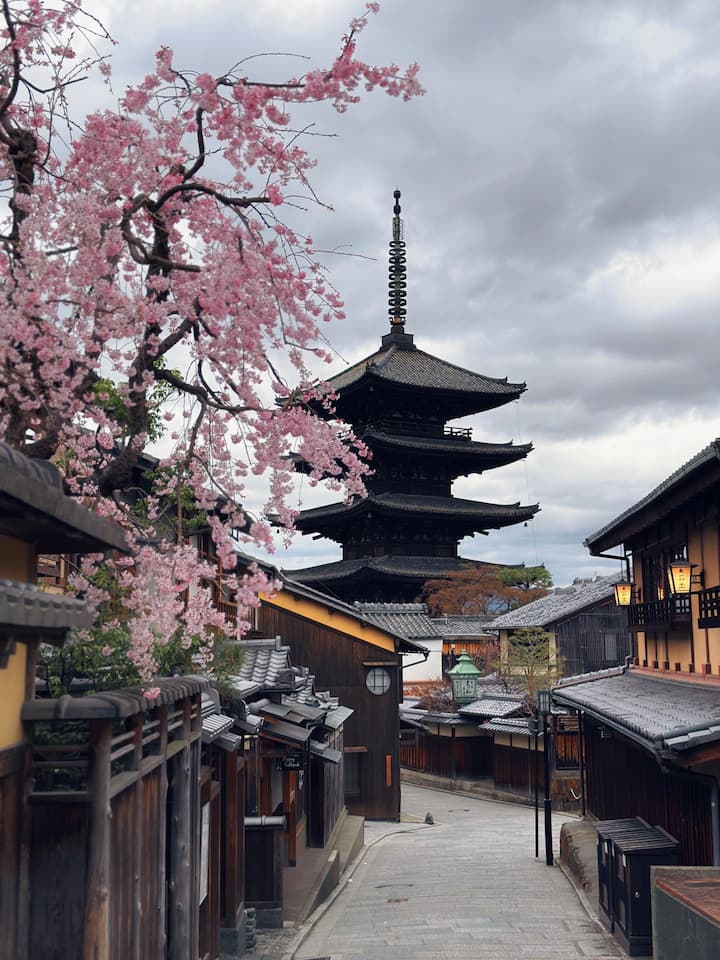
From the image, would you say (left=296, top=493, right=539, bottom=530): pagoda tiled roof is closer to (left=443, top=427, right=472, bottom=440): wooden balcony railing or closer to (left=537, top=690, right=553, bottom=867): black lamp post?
(left=443, top=427, right=472, bottom=440): wooden balcony railing

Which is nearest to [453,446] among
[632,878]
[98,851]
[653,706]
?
[653,706]

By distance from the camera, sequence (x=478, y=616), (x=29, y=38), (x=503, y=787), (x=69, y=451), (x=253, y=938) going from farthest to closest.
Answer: (x=478, y=616) → (x=503, y=787) → (x=253, y=938) → (x=69, y=451) → (x=29, y=38)

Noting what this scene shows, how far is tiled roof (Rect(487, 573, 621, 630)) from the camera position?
46.8 metres

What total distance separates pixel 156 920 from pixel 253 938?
5934 millimetres

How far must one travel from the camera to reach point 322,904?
705 inches

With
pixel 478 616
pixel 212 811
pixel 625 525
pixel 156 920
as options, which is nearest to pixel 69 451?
pixel 156 920

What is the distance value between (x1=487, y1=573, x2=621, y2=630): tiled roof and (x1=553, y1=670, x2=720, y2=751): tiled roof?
2202 cm

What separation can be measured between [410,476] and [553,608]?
33.7ft

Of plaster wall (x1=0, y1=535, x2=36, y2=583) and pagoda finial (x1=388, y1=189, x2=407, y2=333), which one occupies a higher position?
pagoda finial (x1=388, y1=189, x2=407, y2=333)

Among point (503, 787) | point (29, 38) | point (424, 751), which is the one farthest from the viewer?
point (424, 751)

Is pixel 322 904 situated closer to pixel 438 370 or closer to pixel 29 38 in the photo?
pixel 29 38

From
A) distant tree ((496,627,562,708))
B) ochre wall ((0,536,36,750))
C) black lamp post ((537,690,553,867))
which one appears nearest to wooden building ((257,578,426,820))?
black lamp post ((537,690,553,867))

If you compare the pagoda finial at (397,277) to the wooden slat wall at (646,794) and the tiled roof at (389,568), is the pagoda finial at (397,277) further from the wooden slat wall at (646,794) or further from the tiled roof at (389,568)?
the wooden slat wall at (646,794)

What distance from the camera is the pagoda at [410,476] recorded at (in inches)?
1976
